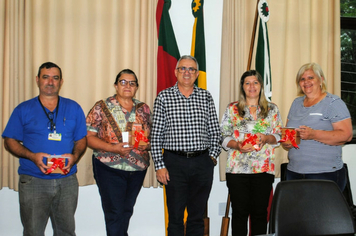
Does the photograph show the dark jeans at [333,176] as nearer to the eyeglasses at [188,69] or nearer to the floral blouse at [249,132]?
the floral blouse at [249,132]

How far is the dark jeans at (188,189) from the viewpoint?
2273 mm

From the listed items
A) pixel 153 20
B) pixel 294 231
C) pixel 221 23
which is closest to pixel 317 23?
pixel 221 23

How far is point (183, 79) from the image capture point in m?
2.35

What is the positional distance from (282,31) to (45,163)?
2960mm

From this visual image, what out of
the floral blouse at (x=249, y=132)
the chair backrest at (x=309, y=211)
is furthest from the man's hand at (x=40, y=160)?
the chair backrest at (x=309, y=211)

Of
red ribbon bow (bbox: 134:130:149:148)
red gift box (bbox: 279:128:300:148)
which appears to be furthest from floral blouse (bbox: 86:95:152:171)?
red gift box (bbox: 279:128:300:148)

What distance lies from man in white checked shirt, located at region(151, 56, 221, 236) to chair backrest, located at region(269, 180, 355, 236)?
3.08ft

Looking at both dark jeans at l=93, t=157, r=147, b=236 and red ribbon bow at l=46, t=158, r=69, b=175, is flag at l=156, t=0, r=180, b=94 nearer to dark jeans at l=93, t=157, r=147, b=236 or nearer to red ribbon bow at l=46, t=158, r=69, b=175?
dark jeans at l=93, t=157, r=147, b=236

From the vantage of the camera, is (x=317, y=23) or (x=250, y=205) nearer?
(x=250, y=205)

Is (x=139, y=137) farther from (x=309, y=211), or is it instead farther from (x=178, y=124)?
(x=309, y=211)

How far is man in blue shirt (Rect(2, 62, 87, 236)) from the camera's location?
6.97 feet

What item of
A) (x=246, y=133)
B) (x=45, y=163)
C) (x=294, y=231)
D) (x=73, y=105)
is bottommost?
(x=294, y=231)

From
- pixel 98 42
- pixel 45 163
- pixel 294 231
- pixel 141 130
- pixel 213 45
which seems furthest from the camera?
pixel 213 45

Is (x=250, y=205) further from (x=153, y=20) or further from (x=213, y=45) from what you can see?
(x=153, y=20)
